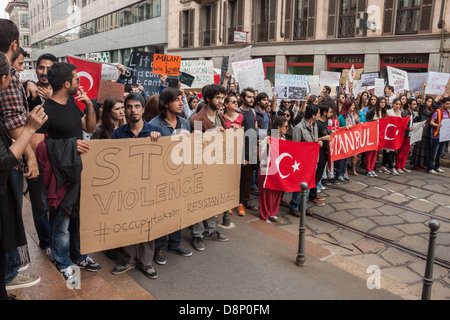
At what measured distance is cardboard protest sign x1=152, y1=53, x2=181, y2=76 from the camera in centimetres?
736

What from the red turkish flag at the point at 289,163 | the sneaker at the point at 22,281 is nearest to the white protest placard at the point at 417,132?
the red turkish flag at the point at 289,163

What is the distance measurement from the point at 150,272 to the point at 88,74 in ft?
9.81

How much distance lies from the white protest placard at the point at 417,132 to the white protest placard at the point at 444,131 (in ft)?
1.43

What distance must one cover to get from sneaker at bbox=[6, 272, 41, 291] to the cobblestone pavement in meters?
3.29

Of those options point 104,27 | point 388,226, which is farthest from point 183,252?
point 104,27

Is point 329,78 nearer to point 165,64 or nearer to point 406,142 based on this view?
point 406,142

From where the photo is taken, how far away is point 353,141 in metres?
7.96

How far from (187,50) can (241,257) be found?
90.0 feet

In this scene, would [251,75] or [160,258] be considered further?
[251,75]

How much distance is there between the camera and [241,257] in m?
4.42

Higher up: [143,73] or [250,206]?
[143,73]

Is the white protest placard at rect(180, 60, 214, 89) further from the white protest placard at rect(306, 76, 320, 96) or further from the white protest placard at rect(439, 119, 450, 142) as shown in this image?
the white protest placard at rect(439, 119, 450, 142)

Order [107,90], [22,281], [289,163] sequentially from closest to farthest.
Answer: [22,281], [107,90], [289,163]

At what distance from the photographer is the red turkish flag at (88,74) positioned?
513cm
